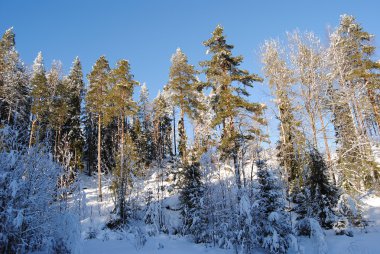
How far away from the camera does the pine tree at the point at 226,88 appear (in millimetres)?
17545

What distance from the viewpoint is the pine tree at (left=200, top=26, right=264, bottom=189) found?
17.5 meters

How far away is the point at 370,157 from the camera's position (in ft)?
46.5

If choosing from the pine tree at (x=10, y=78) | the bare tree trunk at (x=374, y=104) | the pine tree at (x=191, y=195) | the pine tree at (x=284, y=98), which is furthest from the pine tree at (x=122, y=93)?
A: the bare tree trunk at (x=374, y=104)

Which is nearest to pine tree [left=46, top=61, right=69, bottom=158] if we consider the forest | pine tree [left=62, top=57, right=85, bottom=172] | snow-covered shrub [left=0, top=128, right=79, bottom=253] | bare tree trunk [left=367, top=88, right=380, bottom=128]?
the forest

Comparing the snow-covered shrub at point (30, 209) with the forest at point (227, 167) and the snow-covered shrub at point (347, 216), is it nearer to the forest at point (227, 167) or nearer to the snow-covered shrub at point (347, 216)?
the forest at point (227, 167)

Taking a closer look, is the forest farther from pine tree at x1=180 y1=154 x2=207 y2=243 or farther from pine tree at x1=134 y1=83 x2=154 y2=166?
pine tree at x1=134 y1=83 x2=154 y2=166

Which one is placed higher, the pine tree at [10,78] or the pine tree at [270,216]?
the pine tree at [10,78]

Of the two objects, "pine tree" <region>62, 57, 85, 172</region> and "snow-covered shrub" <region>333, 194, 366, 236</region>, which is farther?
"pine tree" <region>62, 57, 85, 172</region>

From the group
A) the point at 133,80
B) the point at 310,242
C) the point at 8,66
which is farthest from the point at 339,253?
the point at 8,66

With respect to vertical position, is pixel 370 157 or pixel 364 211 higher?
pixel 370 157

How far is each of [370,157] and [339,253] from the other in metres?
5.46

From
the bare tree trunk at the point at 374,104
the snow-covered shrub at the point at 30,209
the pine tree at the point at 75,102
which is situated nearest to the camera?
the snow-covered shrub at the point at 30,209

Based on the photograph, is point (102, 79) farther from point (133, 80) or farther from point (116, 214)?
point (116, 214)

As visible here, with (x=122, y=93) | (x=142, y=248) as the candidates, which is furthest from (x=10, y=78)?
(x=142, y=248)
